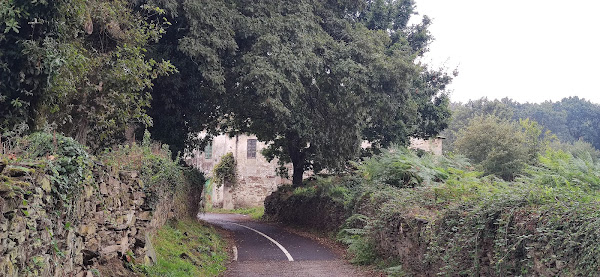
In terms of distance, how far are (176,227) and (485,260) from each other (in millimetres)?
10915

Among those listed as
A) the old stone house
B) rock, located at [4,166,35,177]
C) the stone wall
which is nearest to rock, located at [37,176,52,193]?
the stone wall

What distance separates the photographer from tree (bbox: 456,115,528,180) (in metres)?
A: 38.0

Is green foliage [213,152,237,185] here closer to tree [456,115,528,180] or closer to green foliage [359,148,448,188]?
tree [456,115,528,180]

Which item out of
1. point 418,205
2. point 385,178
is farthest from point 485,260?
point 385,178

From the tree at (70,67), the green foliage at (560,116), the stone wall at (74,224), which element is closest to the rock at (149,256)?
the stone wall at (74,224)

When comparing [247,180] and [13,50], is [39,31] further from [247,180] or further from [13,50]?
[247,180]

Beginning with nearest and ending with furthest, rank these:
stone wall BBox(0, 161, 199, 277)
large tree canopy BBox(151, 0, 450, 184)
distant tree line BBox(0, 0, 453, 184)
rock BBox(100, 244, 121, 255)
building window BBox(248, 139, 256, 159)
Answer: stone wall BBox(0, 161, 199, 277) < rock BBox(100, 244, 121, 255) < distant tree line BBox(0, 0, 453, 184) < large tree canopy BBox(151, 0, 450, 184) < building window BBox(248, 139, 256, 159)

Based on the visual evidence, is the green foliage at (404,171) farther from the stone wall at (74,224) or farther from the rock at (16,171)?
the rock at (16,171)

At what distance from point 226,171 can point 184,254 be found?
31947 millimetres

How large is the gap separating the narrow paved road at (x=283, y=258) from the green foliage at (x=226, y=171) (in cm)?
2242

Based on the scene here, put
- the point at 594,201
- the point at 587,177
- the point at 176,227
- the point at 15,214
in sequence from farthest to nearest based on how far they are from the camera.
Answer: the point at 176,227 → the point at 587,177 → the point at 594,201 → the point at 15,214

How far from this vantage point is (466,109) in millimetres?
65938

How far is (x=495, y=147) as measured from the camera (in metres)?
39.7

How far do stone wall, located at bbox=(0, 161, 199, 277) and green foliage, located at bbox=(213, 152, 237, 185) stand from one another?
3222 centimetres
